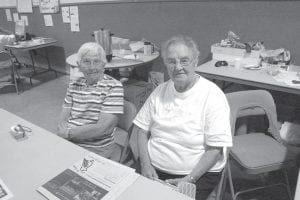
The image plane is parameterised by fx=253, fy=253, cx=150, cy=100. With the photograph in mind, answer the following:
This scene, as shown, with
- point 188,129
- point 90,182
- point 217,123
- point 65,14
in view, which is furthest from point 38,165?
point 65,14

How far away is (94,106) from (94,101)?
0.03 m

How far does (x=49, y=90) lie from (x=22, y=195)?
3.66m

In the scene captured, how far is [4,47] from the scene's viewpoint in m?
4.16

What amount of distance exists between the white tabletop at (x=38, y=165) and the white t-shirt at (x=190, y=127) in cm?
39

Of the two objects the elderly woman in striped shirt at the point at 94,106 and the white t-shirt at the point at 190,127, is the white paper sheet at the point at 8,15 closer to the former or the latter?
the elderly woman in striped shirt at the point at 94,106

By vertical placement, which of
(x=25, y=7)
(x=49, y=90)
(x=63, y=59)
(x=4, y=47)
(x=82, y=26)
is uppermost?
(x=25, y=7)


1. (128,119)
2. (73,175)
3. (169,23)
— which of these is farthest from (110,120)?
(169,23)

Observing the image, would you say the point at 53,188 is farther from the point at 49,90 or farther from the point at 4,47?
the point at 4,47

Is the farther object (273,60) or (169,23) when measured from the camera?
(169,23)

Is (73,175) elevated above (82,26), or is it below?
below

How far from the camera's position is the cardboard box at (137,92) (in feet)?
9.60

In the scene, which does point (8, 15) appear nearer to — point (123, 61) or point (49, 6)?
point (49, 6)

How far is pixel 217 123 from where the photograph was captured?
127cm

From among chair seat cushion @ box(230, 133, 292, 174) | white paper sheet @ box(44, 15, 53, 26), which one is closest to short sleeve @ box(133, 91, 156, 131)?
chair seat cushion @ box(230, 133, 292, 174)
